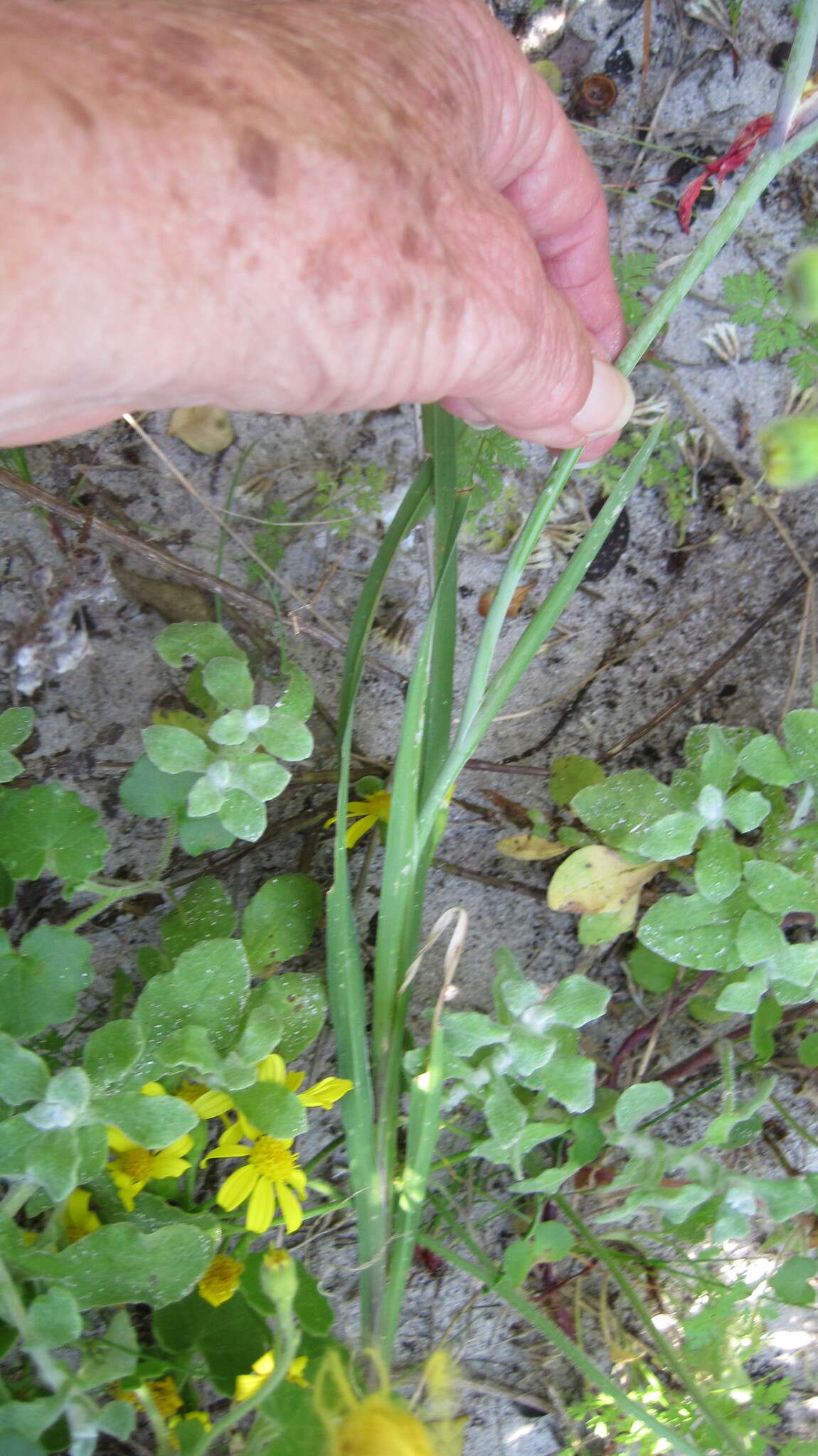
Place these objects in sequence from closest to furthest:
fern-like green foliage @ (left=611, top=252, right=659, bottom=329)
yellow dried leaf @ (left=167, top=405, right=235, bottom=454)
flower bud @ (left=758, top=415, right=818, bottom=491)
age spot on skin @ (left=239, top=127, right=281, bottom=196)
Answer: flower bud @ (left=758, top=415, right=818, bottom=491) → age spot on skin @ (left=239, top=127, right=281, bottom=196) → fern-like green foliage @ (left=611, top=252, right=659, bottom=329) → yellow dried leaf @ (left=167, top=405, right=235, bottom=454)

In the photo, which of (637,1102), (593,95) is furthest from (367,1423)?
(593,95)

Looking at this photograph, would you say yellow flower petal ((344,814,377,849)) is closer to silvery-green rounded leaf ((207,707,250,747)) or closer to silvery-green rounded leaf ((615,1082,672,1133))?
silvery-green rounded leaf ((207,707,250,747))

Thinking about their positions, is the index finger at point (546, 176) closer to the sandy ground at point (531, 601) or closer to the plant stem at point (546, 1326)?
the sandy ground at point (531, 601)

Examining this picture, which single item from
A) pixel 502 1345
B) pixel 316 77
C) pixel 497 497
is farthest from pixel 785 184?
pixel 502 1345

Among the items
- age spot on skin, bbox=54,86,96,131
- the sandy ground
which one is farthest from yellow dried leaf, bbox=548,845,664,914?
age spot on skin, bbox=54,86,96,131

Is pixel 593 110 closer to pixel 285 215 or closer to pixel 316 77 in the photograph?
pixel 316 77

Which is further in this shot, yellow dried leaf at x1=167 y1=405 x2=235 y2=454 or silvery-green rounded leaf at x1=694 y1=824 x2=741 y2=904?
yellow dried leaf at x1=167 y1=405 x2=235 y2=454
